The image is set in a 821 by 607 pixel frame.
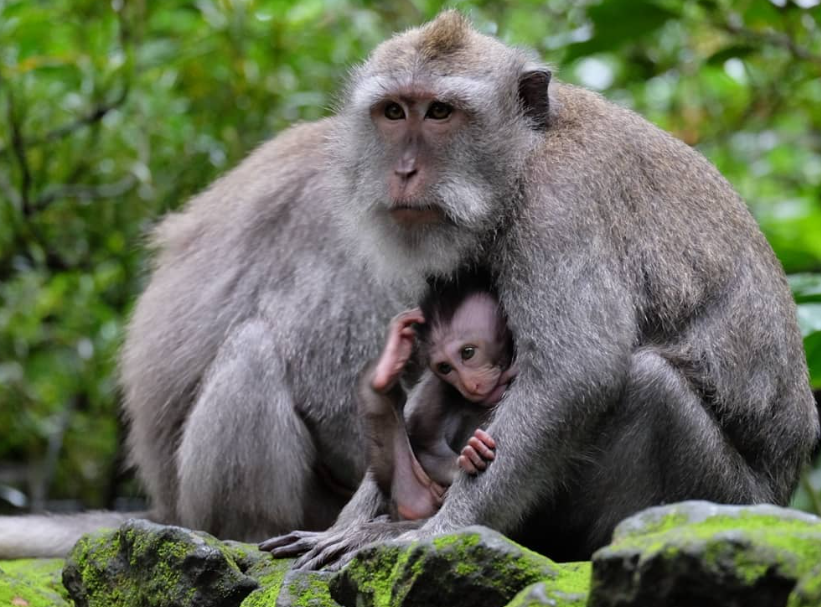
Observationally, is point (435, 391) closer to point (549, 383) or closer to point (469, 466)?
point (469, 466)

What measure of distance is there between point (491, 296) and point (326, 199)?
5.89 feet

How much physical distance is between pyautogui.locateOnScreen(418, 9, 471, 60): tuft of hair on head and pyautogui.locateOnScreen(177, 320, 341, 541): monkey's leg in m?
1.96

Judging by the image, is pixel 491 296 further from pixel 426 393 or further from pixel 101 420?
pixel 101 420

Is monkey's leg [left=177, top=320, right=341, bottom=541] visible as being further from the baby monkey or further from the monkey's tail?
the baby monkey

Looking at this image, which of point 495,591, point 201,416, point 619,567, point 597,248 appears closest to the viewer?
point 619,567

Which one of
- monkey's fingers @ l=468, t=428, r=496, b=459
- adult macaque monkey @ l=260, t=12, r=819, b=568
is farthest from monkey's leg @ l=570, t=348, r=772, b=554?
monkey's fingers @ l=468, t=428, r=496, b=459

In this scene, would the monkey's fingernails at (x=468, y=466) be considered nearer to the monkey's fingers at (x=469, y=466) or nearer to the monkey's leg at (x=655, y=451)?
the monkey's fingers at (x=469, y=466)

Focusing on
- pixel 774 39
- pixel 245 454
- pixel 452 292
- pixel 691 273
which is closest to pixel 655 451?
pixel 691 273

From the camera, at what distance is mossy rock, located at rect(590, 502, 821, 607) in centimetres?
291

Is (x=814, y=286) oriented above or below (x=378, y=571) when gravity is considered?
above

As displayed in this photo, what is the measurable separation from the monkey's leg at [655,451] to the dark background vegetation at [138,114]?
2.44 meters

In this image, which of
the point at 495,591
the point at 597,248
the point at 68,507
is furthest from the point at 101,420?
the point at 495,591

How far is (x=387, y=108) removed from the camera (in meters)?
5.04

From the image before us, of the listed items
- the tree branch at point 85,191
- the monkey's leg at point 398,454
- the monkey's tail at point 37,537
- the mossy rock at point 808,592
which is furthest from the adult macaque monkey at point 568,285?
the tree branch at point 85,191
